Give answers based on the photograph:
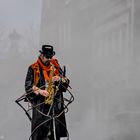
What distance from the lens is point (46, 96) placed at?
617 cm

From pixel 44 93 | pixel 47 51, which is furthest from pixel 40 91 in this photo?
pixel 47 51

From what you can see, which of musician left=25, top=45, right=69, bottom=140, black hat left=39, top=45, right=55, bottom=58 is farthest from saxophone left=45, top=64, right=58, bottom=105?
black hat left=39, top=45, right=55, bottom=58

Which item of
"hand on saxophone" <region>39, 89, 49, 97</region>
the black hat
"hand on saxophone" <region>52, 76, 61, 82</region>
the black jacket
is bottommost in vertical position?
the black jacket

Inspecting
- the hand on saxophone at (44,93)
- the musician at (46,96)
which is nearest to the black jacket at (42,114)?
the musician at (46,96)

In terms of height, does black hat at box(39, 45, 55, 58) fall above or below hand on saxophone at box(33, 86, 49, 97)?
above

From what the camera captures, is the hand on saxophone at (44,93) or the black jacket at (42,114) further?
the black jacket at (42,114)

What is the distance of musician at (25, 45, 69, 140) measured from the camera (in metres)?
6.22

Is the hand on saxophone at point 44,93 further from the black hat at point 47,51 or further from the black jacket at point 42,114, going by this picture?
the black hat at point 47,51

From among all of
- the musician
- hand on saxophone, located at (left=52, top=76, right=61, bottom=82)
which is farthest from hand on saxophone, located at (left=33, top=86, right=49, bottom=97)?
hand on saxophone, located at (left=52, top=76, right=61, bottom=82)

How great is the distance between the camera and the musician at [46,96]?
6.22 metres

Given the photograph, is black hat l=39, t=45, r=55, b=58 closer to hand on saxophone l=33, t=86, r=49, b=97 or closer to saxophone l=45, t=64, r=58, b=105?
saxophone l=45, t=64, r=58, b=105

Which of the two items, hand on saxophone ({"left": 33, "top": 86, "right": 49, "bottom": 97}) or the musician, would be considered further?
the musician

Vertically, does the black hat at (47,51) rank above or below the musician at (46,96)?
above

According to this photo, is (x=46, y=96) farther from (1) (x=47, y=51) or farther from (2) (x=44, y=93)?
(1) (x=47, y=51)
